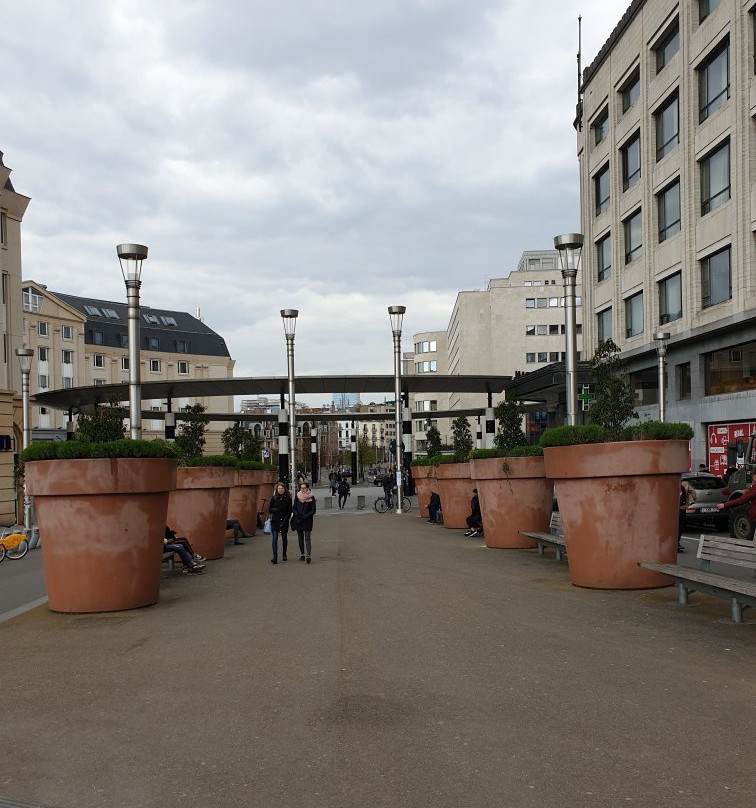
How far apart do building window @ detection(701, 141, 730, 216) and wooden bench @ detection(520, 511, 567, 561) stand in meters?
17.9

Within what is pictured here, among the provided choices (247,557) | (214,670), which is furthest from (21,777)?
(247,557)

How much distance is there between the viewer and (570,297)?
1433cm

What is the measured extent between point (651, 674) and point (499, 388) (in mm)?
50311

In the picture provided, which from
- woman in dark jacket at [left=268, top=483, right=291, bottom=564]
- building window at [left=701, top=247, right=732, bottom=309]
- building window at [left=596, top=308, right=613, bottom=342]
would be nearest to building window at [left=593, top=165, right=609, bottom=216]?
building window at [left=596, top=308, right=613, bottom=342]

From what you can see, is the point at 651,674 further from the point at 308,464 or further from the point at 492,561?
the point at 308,464

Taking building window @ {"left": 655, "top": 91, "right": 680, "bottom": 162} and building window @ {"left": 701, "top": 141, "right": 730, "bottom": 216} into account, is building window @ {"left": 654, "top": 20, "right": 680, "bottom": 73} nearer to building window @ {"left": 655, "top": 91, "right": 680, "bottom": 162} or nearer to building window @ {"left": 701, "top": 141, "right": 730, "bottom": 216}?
building window @ {"left": 655, "top": 91, "right": 680, "bottom": 162}

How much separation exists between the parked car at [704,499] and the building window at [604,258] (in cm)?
1947

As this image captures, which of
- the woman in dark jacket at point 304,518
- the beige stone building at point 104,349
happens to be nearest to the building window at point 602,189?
the woman in dark jacket at point 304,518

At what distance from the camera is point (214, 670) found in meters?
6.59

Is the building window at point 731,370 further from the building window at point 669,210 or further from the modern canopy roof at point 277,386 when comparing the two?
the modern canopy roof at point 277,386

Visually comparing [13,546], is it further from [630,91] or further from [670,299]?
[630,91]

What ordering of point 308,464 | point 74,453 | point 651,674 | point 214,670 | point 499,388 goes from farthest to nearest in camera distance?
1. point 308,464
2. point 499,388
3. point 74,453
4. point 214,670
5. point 651,674

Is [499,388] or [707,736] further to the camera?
[499,388]

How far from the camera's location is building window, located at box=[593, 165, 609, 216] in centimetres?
4028
